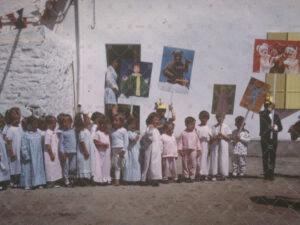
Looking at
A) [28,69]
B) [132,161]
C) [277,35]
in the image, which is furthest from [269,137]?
[28,69]

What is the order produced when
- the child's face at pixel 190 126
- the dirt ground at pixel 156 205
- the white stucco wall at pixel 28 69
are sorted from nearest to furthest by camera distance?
the dirt ground at pixel 156 205, the child's face at pixel 190 126, the white stucco wall at pixel 28 69

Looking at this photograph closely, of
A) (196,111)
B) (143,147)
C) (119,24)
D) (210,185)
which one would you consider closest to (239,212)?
(210,185)

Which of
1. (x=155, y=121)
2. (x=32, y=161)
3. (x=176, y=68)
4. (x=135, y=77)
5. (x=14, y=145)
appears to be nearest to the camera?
(x=32, y=161)

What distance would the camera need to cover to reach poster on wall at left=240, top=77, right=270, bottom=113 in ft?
25.9

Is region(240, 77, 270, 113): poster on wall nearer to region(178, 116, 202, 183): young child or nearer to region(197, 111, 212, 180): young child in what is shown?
region(197, 111, 212, 180): young child

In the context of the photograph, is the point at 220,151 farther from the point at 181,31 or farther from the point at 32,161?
the point at 181,31

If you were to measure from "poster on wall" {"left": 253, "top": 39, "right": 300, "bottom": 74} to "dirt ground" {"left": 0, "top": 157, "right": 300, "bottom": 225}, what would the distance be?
1975 millimetres

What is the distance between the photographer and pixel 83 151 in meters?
7.89

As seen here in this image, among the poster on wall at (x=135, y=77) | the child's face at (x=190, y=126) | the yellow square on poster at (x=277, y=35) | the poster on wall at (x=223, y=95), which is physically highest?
the yellow square on poster at (x=277, y=35)

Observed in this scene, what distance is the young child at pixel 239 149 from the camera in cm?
885

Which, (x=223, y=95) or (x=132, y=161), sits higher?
(x=223, y=95)

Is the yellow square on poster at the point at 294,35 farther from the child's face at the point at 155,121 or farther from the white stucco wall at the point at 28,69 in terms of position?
the white stucco wall at the point at 28,69

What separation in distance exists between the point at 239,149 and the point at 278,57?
6.03 ft

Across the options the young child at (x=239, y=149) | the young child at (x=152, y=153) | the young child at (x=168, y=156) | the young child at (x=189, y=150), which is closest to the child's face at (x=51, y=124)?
the young child at (x=152, y=153)
